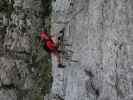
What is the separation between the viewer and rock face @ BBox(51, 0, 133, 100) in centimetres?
235

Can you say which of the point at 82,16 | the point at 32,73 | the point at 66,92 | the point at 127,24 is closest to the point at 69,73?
the point at 66,92

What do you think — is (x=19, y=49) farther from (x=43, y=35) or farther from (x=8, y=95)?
(x=8, y=95)

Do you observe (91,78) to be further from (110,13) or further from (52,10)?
(52,10)

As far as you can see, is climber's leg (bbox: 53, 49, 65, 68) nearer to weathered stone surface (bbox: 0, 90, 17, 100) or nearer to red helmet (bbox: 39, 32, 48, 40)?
red helmet (bbox: 39, 32, 48, 40)

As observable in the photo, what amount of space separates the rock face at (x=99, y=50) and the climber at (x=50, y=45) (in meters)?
0.15

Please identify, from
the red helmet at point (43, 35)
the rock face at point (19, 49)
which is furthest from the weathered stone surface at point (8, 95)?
the red helmet at point (43, 35)

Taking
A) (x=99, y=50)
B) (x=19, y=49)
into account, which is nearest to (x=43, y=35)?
(x=19, y=49)

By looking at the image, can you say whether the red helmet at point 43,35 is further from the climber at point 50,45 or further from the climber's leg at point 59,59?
the climber's leg at point 59,59

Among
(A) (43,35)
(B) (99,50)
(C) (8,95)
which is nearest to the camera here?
(B) (99,50)

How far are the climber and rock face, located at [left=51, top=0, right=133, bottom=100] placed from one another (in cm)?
15

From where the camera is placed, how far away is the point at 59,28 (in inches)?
110

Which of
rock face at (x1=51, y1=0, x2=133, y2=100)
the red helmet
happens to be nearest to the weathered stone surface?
rock face at (x1=51, y1=0, x2=133, y2=100)

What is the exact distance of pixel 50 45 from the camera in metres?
2.77

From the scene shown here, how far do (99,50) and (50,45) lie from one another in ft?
2.05
